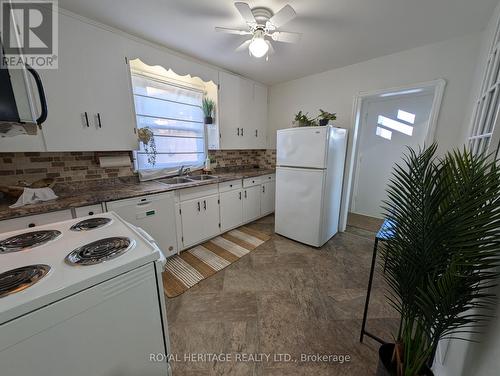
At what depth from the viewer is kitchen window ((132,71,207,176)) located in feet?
8.25

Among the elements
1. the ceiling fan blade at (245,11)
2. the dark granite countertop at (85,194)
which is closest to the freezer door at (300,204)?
the dark granite countertop at (85,194)

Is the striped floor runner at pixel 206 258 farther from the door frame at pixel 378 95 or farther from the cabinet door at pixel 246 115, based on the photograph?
the cabinet door at pixel 246 115

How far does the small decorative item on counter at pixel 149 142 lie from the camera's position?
2.46 meters

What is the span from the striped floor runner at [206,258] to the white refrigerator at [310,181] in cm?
54

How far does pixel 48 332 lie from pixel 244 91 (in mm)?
3426

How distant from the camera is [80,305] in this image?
25.3 inches

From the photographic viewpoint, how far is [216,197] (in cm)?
272

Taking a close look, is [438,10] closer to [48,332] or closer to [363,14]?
[363,14]

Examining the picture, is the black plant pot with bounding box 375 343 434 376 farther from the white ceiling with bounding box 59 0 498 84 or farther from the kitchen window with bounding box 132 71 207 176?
the kitchen window with bounding box 132 71 207 176

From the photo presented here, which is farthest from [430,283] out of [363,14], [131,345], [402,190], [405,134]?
[405,134]

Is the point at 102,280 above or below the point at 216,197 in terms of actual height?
above

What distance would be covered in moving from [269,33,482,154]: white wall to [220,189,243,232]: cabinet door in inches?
71.1

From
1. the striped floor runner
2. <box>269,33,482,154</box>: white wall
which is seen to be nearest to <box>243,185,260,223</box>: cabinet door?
the striped floor runner

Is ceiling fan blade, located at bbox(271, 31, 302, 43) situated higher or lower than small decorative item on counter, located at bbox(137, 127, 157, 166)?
higher
